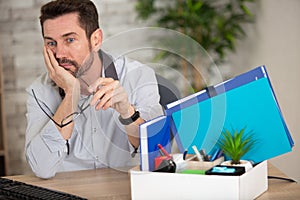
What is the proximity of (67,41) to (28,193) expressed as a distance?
18.8 inches

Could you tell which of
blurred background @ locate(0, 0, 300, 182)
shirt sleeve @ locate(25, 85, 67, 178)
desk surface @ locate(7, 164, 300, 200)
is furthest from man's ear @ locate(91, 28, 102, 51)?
blurred background @ locate(0, 0, 300, 182)

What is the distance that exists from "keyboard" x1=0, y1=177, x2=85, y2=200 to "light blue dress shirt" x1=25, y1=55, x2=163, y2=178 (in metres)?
0.17

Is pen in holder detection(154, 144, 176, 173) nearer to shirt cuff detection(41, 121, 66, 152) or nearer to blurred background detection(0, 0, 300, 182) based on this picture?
shirt cuff detection(41, 121, 66, 152)

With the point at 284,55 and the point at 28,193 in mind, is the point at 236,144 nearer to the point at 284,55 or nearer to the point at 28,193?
the point at 28,193

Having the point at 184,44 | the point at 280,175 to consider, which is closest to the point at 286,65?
the point at 280,175

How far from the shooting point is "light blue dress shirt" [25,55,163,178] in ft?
4.93

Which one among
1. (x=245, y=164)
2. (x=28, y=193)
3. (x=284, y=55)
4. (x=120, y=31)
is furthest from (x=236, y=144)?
(x=120, y=31)

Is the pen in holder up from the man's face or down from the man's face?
down

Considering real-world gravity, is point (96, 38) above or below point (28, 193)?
above

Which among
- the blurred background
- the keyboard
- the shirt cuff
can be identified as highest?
the blurred background

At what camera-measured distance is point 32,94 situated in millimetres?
1912

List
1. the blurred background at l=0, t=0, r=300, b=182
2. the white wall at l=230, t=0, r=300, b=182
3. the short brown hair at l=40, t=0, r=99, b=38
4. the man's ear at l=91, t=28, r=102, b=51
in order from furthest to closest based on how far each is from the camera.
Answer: the blurred background at l=0, t=0, r=300, b=182, the white wall at l=230, t=0, r=300, b=182, the short brown hair at l=40, t=0, r=99, b=38, the man's ear at l=91, t=28, r=102, b=51

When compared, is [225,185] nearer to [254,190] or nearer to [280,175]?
[254,190]

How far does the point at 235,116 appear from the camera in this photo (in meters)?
1.52
